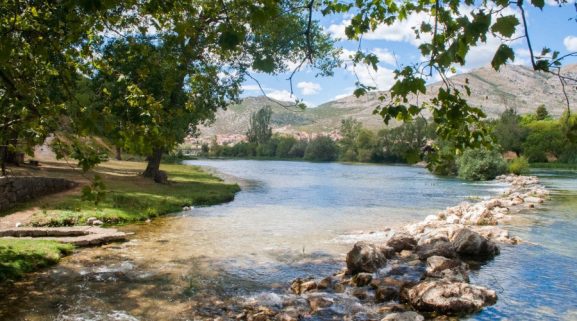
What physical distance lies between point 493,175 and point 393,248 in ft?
176

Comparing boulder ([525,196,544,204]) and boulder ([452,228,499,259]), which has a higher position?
boulder ([525,196,544,204])

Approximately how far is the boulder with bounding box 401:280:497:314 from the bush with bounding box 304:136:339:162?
14330cm

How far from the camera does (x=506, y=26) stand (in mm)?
3559

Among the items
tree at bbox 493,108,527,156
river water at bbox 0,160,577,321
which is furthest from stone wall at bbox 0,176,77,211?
tree at bbox 493,108,527,156

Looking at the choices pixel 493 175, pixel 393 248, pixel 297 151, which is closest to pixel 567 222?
pixel 393 248

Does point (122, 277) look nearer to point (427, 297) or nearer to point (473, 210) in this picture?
point (427, 297)

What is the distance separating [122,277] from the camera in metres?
12.6

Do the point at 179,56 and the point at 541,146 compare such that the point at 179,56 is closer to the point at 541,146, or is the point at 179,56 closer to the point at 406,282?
the point at 406,282

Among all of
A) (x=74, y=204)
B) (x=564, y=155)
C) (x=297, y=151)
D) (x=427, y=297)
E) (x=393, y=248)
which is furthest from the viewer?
(x=297, y=151)

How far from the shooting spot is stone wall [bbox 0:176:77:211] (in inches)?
795

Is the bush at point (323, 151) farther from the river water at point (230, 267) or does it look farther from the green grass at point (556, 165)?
the river water at point (230, 267)

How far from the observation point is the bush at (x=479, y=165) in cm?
6256

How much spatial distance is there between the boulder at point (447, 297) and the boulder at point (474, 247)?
4766 millimetres

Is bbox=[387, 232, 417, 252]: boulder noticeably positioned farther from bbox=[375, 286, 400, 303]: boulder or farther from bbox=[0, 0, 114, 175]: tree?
bbox=[0, 0, 114, 175]: tree
